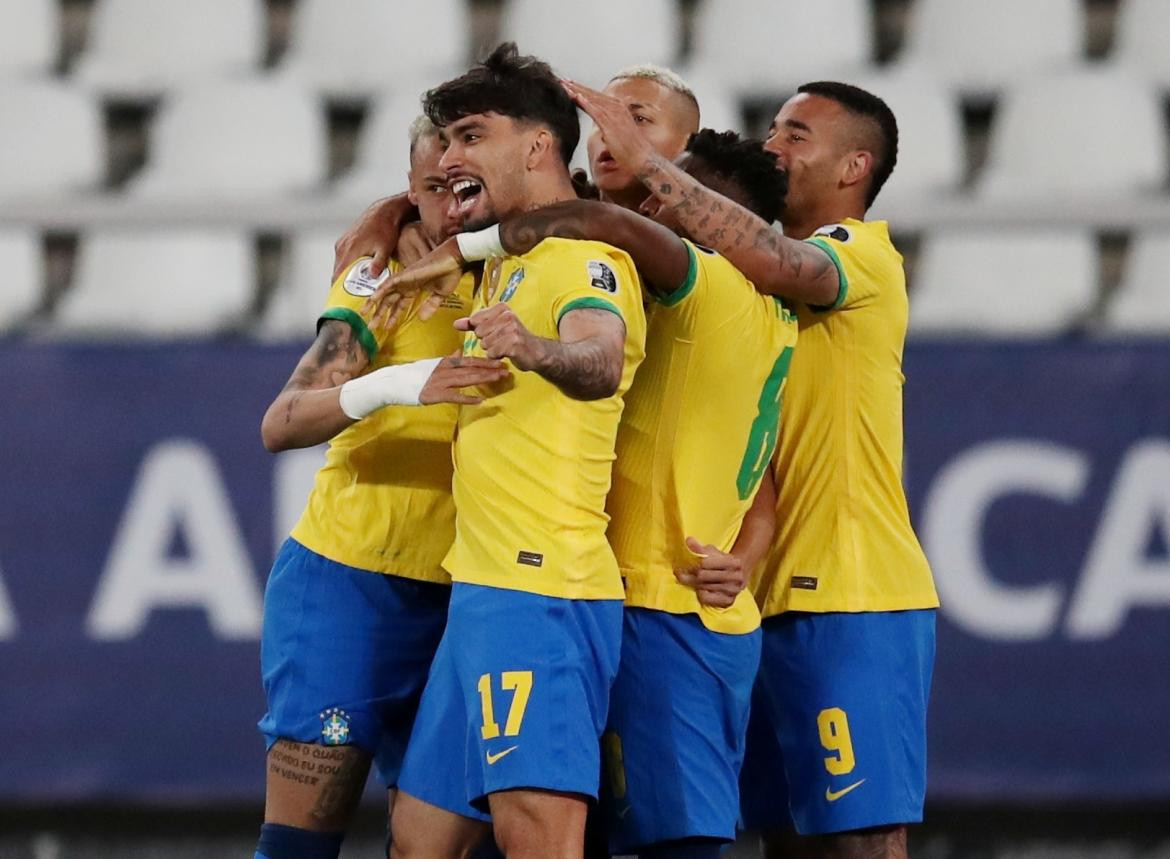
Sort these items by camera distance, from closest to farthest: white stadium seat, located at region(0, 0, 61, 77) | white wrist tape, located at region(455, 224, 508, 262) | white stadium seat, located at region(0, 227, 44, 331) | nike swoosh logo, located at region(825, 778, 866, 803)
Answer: white wrist tape, located at region(455, 224, 508, 262)
nike swoosh logo, located at region(825, 778, 866, 803)
white stadium seat, located at region(0, 227, 44, 331)
white stadium seat, located at region(0, 0, 61, 77)

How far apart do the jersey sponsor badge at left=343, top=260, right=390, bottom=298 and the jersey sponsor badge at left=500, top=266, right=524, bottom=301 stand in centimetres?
41

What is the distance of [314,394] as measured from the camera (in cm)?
366

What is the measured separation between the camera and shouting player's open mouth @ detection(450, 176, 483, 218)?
3.65 m

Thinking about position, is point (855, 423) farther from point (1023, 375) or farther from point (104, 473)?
point (104, 473)

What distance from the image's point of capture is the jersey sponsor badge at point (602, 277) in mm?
3395

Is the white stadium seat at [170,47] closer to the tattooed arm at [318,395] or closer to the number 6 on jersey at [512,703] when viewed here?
the tattooed arm at [318,395]

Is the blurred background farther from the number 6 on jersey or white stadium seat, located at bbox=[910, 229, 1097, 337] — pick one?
the number 6 on jersey

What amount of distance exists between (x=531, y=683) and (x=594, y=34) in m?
4.34

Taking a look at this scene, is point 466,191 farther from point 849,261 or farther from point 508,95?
point 849,261

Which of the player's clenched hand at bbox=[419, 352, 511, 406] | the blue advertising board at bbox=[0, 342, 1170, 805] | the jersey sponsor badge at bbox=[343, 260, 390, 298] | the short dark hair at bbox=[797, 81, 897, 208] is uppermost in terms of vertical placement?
the short dark hair at bbox=[797, 81, 897, 208]

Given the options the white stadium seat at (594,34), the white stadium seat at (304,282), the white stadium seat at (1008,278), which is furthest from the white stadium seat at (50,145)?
the white stadium seat at (1008,278)

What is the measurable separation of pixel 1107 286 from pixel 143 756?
365 cm

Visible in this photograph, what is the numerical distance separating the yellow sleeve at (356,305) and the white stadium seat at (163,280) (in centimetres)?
261

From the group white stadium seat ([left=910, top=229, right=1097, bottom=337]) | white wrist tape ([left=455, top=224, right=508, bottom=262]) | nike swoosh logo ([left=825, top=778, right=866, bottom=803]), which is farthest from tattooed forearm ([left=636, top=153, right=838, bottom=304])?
white stadium seat ([left=910, top=229, right=1097, bottom=337])
